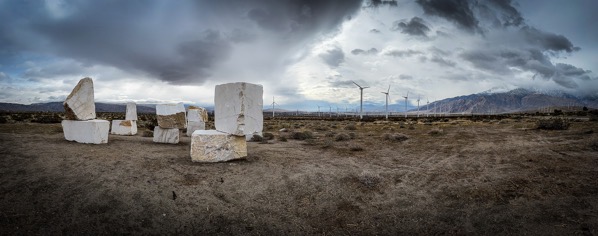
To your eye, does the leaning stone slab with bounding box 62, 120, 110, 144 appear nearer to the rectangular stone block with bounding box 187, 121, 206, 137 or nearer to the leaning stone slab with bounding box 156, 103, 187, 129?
the leaning stone slab with bounding box 156, 103, 187, 129

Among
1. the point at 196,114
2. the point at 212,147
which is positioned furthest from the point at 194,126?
the point at 212,147

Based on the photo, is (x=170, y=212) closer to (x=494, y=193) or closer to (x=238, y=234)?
(x=238, y=234)

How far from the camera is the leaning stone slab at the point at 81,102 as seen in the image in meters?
9.97

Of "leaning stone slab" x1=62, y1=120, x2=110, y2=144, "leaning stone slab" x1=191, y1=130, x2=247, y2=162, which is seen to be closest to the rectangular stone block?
"leaning stone slab" x1=62, y1=120, x2=110, y2=144

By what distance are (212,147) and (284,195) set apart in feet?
9.12

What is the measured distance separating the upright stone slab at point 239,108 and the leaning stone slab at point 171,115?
3.50 m

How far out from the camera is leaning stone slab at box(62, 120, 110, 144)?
32.1 ft

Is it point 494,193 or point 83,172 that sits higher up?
point 83,172

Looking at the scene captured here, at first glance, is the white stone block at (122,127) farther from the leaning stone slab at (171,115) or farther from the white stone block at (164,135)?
the leaning stone slab at (171,115)

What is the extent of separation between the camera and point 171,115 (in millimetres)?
11648

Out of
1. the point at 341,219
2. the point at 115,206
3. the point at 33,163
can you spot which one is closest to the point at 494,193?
the point at 341,219

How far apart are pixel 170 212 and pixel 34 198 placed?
2516 mm

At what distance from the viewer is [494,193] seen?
6375 mm

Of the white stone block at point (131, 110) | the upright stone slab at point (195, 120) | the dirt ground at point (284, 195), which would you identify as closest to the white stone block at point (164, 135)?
the dirt ground at point (284, 195)
